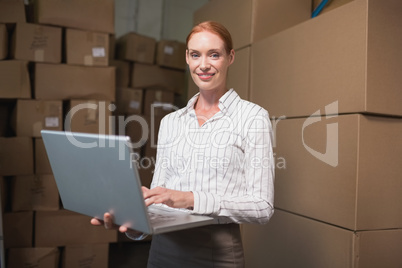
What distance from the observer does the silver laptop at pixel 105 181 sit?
0.73m

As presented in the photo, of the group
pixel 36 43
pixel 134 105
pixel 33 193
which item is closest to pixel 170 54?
pixel 134 105

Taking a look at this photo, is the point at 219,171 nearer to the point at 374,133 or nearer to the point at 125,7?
the point at 374,133

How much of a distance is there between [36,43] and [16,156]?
0.67 metres

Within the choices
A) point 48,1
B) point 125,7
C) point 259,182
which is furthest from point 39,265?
point 125,7

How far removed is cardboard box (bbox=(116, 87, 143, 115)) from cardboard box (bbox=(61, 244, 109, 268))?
1.11m

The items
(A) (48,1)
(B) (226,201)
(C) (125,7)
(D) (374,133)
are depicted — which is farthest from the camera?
(C) (125,7)

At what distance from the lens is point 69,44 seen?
2367 mm

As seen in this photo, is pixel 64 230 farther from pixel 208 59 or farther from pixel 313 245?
pixel 208 59

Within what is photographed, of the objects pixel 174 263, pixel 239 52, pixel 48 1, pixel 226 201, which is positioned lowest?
pixel 174 263

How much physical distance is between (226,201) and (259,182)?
0.10 m

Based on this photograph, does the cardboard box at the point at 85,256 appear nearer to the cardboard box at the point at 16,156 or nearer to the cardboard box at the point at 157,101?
the cardboard box at the point at 16,156

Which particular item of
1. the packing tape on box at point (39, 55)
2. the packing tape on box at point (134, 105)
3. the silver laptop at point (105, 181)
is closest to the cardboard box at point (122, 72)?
the packing tape on box at point (134, 105)

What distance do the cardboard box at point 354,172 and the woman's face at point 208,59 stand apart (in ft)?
1.58

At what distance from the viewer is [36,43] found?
7.61 ft
